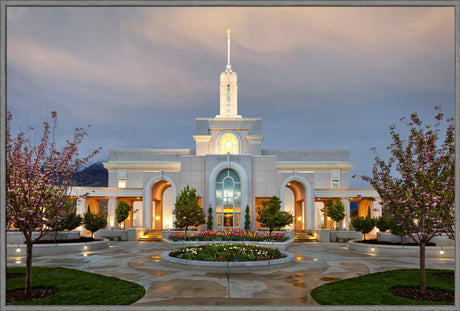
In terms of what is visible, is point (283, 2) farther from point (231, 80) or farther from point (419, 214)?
point (231, 80)

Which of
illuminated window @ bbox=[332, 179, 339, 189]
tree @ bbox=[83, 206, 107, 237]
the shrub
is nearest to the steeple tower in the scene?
illuminated window @ bbox=[332, 179, 339, 189]

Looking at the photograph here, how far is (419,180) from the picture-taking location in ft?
33.9

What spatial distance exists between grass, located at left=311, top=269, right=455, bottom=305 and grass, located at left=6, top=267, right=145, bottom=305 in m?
5.68

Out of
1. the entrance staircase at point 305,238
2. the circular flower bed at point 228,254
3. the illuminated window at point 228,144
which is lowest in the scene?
the entrance staircase at point 305,238

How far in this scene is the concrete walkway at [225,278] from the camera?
34.0 feet

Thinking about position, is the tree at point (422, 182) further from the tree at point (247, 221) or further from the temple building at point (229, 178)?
the tree at point (247, 221)

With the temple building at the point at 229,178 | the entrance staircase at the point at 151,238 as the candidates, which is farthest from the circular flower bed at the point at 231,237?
the temple building at the point at 229,178

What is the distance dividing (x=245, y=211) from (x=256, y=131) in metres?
13.5

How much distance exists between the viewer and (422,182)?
10.2m

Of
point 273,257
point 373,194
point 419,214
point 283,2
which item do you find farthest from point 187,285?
point 373,194

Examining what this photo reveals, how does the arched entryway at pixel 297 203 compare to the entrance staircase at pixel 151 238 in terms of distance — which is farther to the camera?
the arched entryway at pixel 297 203

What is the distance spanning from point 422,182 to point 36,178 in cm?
1092

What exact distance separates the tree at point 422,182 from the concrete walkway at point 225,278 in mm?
3834

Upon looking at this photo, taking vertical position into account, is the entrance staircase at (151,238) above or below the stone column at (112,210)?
below
